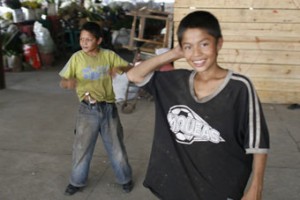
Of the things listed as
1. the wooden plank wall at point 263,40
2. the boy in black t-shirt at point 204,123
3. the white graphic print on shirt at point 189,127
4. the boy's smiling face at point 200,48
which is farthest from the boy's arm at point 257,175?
the wooden plank wall at point 263,40

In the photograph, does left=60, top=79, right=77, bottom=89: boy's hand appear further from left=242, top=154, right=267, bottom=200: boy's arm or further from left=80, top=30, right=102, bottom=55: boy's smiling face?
left=242, top=154, right=267, bottom=200: boy's arm

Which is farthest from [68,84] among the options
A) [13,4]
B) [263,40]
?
[13,4]

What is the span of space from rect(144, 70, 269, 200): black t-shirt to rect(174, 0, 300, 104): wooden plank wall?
3927mm

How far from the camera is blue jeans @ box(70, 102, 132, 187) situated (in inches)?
122

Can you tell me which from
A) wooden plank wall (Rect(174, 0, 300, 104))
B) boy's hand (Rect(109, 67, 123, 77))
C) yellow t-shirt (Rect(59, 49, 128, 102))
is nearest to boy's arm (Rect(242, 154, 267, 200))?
boy's hand (Rect(109, 67, 123, 77))

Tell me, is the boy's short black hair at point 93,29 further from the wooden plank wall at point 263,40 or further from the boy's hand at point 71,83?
the wooden plank wall at point 263,40

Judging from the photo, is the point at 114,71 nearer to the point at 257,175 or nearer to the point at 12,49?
the point at 257,175

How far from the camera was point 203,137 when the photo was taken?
165 cm

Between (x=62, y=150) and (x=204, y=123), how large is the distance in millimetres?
2940

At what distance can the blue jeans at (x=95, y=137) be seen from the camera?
310 cm

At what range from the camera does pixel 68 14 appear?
10.4 metres

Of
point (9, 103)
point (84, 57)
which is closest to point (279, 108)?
point (84, 57)

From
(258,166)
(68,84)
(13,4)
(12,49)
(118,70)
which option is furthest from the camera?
(13,4)

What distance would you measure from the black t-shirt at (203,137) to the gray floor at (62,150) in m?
1.61
